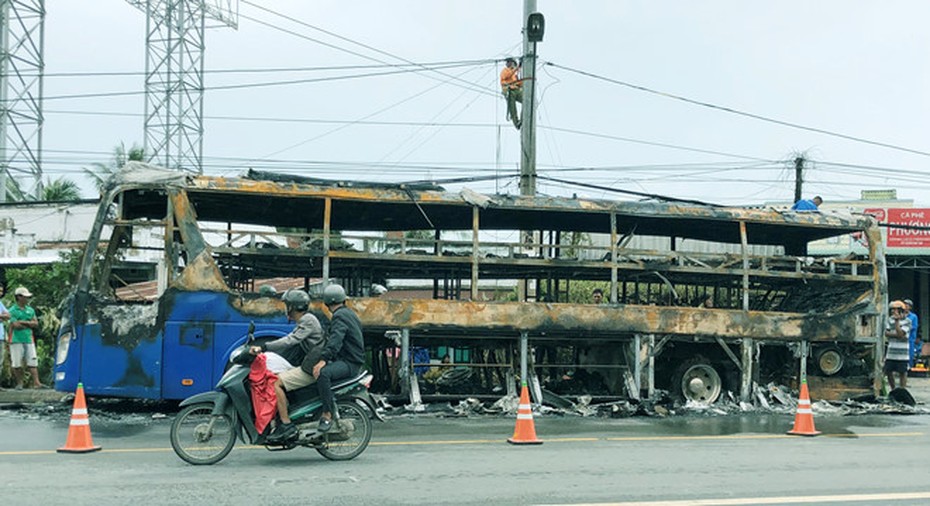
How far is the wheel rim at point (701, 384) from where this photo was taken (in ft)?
47.5

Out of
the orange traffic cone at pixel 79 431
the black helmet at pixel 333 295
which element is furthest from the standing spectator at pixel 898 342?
the orange traffic cone at pixel 79 431

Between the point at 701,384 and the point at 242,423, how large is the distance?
8148 millimetres

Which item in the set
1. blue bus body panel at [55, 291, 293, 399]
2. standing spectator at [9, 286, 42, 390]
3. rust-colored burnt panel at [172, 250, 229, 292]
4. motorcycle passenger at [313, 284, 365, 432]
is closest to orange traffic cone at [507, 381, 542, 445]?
motorcycle passenger at [313, 284, 365, 432]

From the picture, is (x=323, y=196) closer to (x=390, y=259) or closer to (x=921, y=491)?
(x=390, y=259)

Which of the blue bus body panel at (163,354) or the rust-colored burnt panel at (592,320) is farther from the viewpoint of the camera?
the rust-colored burnt panel at (592,320)

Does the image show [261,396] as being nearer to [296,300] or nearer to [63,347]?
[296,300]

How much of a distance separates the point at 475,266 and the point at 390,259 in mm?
1177

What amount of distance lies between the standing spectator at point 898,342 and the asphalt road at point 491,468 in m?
4.30

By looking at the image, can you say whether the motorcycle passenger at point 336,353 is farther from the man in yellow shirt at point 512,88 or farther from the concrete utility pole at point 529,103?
the man in yellow shirt at point 512,88

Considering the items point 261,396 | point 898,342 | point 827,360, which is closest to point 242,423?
point 261,396

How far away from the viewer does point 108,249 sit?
41.2 ft

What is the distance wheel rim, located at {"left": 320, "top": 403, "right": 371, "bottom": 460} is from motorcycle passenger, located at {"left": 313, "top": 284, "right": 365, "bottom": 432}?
5.4 inches

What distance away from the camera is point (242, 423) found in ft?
28.3

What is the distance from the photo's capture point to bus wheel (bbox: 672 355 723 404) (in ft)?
47.5
